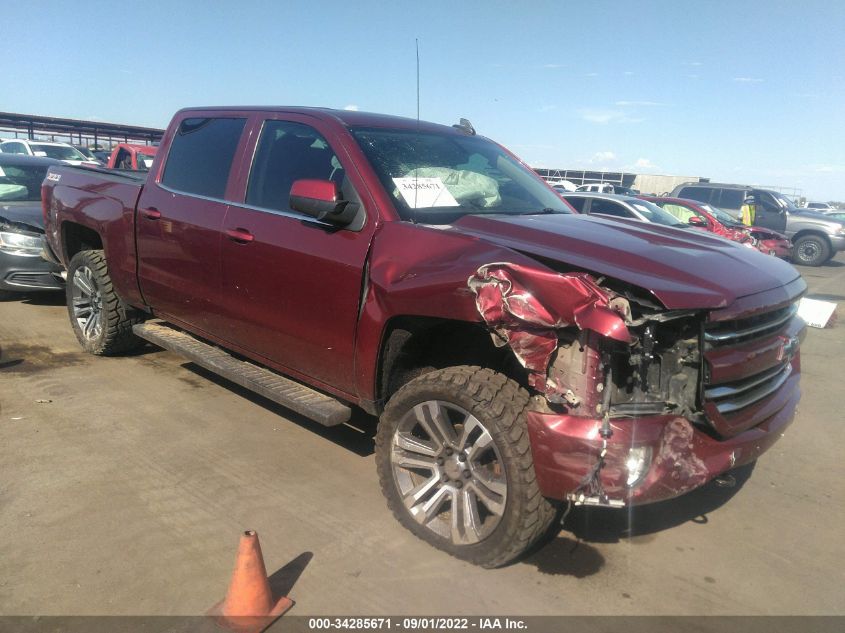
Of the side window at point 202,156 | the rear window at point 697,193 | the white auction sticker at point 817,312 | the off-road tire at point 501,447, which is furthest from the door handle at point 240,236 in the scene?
the rear window at point 697,193

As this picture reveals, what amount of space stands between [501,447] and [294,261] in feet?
5.21

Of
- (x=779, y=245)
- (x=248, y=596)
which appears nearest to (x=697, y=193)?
(x=779, y=245)

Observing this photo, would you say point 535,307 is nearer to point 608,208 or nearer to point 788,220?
point 608,208

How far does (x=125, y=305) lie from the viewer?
5.44m

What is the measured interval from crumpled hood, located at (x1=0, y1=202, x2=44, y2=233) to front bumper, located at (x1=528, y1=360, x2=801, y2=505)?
684 centimetres

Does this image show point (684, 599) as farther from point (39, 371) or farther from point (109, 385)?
point (39, 371)

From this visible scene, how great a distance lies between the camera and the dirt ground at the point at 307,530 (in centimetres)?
278

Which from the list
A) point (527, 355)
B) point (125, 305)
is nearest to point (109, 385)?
point (125, 305)

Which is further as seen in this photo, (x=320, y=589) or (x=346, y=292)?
(x=346, y=292)

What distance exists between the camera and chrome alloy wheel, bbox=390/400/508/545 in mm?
2896

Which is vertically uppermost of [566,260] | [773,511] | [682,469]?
[566,260]

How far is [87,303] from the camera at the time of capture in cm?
584

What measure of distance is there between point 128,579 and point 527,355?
6.34 feet

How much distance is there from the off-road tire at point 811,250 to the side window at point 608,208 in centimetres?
976
